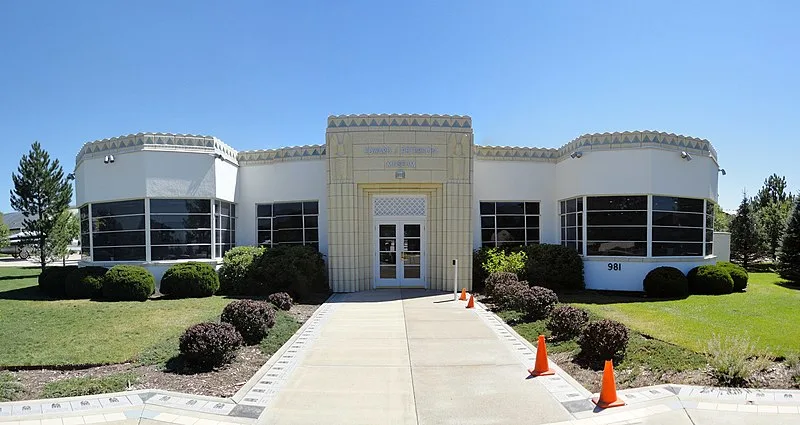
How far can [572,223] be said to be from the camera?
57.5ft

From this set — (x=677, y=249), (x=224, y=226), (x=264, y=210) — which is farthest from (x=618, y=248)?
(x=224, y=226)

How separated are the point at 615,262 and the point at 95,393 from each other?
15233 mm

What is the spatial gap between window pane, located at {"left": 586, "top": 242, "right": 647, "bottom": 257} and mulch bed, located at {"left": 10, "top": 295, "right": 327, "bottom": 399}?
1256cm

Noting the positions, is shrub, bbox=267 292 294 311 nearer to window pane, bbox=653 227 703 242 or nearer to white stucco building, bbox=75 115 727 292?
white stucco building, bbox=75 115 727 292

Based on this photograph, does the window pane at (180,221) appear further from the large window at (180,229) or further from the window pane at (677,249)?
the window pane at (677,249)

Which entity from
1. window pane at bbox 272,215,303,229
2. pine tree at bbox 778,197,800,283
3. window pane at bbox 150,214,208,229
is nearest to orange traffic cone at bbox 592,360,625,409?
window pane at bbox 272,215,303,229

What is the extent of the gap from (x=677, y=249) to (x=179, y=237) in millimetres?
17408

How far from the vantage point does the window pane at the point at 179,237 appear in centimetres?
1573

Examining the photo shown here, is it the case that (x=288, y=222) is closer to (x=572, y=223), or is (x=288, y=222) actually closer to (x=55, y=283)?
(x=55, y=283)

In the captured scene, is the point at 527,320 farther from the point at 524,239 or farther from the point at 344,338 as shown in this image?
the point at 524,239

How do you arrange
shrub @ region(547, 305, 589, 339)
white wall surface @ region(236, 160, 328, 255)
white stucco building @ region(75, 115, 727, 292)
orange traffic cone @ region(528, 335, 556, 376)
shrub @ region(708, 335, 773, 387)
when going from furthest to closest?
white wall surface @ region(236, 160, 328, 255) → white stucco building @ region(75, 115, 727, 292) → shrub @ region(547, 305, 589, 339) → orange traffic cone @ region(528, 335, 556, 376) → shrub @ region(708, 335, 773, 387)

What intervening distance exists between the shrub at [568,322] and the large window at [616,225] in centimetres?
778

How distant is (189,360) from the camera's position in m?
7.44

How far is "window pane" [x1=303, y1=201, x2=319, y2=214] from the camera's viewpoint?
57.9 ft
